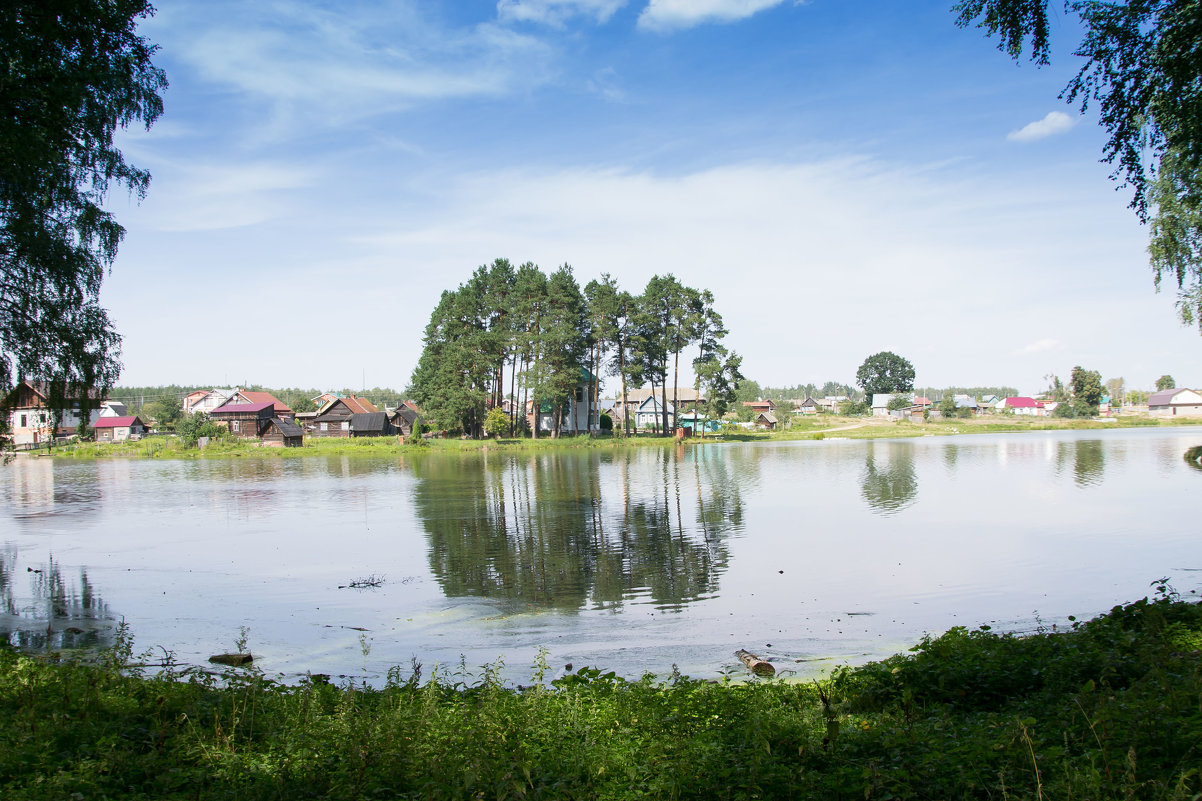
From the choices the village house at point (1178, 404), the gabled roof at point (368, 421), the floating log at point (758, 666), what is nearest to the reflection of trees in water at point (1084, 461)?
the floating log at point (758, 666)

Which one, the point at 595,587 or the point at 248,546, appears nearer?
the point at 595,587

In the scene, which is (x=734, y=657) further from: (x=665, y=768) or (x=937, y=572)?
(x=937, y=572)

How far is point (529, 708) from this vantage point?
287 inches

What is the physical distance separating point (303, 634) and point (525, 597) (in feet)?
14.5

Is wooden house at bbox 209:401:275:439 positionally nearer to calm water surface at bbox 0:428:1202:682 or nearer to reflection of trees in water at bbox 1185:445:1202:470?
calm water surface at bbox 0:428:1202:682

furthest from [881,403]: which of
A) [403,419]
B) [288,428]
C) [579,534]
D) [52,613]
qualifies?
[52,613]

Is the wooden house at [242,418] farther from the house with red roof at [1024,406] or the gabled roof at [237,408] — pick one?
the house with red roof at [1024,406]

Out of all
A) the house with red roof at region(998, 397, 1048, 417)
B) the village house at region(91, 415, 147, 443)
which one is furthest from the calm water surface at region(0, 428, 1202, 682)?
the house with red roof at region(998, 397, 1048, 417)

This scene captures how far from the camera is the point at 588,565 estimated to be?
18062 millimetres

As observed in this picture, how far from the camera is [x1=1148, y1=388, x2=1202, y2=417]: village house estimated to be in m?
125

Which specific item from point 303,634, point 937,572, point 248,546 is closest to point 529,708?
point 303,634

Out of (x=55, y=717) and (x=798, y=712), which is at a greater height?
(x=55, y=717)

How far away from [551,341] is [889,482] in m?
42.0

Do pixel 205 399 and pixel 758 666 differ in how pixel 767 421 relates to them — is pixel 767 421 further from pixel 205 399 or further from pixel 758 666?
pixel 758 666
